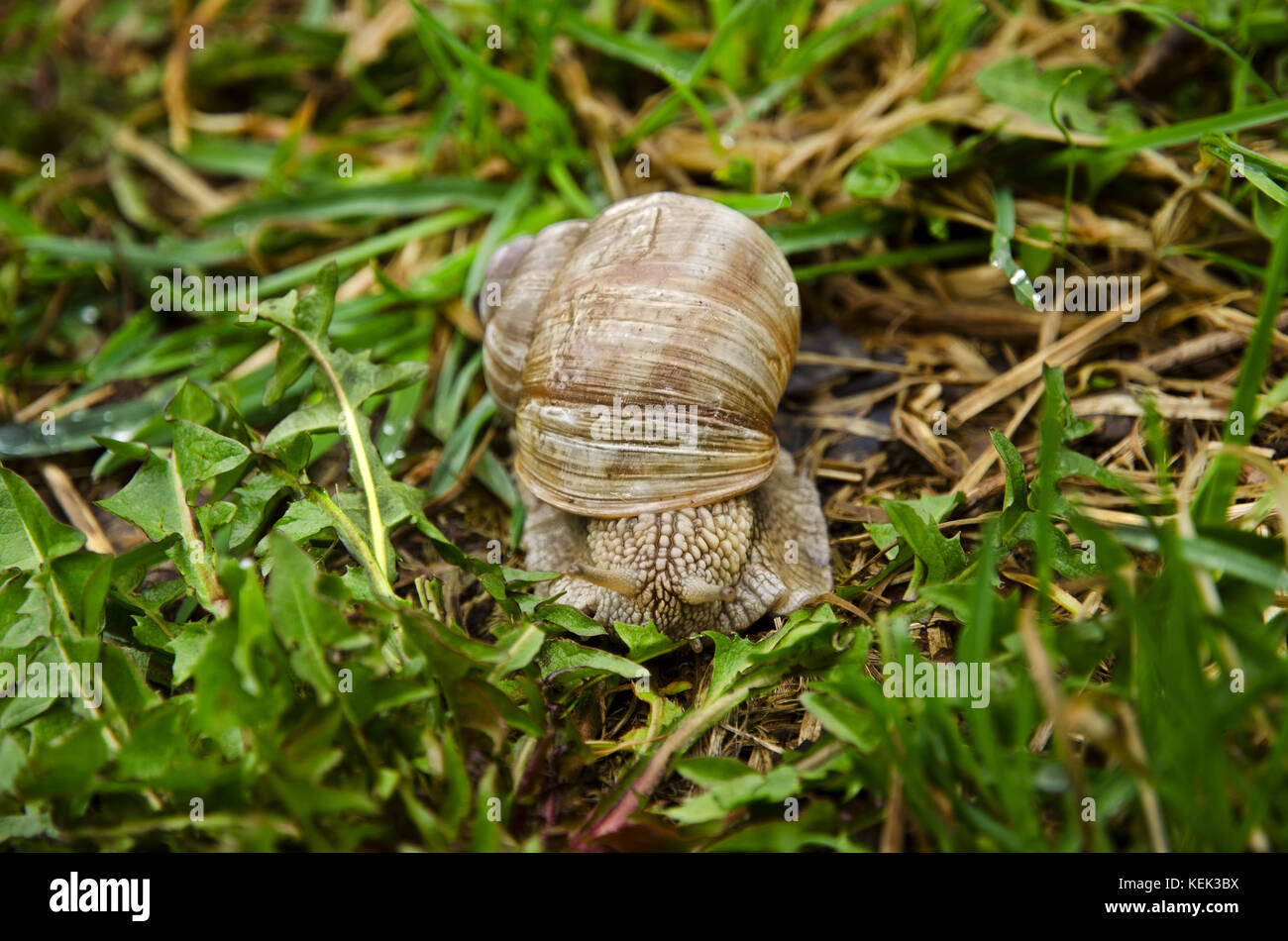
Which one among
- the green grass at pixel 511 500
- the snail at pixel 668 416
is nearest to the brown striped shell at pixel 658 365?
the snail at pixel 668 416

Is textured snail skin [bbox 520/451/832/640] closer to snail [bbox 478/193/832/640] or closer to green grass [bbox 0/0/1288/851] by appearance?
snail [bbox 478/193/832/640]

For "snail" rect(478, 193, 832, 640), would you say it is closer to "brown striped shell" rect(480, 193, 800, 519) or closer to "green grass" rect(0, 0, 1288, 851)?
"brown striped shell" rect(480, 193, 800, 519)

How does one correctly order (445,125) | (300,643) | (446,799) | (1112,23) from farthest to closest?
(445,125) → (1112,23) → (300,643) → (446,799)

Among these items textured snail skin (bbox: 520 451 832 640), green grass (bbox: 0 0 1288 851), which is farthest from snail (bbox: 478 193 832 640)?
green grass (bbox: 0 0 1288 851)

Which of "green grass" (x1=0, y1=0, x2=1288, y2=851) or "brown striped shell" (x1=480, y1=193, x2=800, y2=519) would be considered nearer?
"green grass" (x1=0, y1=0, x2=1288, y2=851)

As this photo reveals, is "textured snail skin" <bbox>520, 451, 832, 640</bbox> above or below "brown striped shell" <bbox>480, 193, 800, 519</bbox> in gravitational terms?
below
